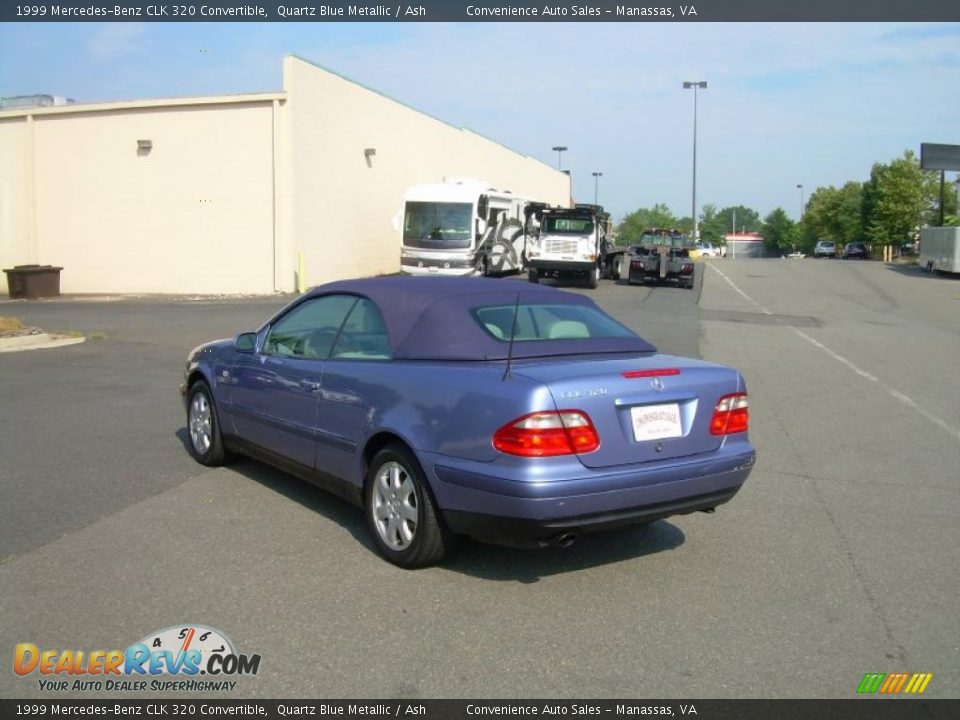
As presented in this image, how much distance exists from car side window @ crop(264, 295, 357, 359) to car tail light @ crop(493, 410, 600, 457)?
1.85m

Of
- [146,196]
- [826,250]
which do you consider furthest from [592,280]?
[826,250]

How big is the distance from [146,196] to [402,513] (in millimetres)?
26273

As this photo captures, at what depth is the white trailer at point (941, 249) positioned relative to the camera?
3938cm

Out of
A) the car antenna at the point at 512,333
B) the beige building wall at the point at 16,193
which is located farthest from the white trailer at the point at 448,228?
the car antenna at the point at 512,333

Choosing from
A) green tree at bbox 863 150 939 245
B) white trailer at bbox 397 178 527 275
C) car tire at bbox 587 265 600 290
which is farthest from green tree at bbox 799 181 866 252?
white trailer at bbox 397 178 527 275

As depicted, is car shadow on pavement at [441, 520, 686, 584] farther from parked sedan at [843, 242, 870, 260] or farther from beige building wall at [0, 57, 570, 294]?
parked sedan at [843, 242, 870, 260]

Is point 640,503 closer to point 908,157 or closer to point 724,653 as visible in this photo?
point 724,653

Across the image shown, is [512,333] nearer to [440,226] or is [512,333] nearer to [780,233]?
[440,226]

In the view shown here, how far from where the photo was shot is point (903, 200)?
69062 mm

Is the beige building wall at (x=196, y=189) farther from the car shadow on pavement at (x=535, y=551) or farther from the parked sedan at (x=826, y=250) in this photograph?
the parked sedan at (x=826, y=250)

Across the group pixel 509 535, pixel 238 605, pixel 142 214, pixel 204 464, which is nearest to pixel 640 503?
pixel 509 535

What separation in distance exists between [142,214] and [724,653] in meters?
27.9

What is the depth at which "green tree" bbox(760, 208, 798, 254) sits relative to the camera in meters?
137

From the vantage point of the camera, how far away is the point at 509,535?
4.57 meters
